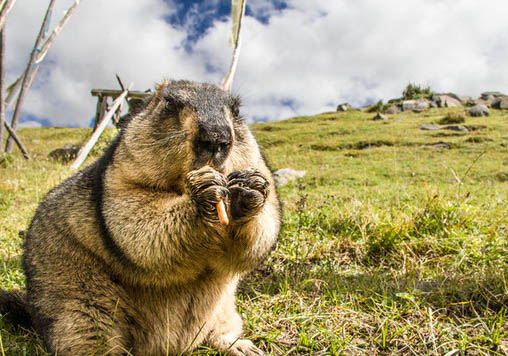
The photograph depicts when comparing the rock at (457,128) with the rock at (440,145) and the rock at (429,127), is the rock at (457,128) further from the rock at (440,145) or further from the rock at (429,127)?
the rock at (440,145)

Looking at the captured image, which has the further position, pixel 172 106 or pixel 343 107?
pixel 343 107

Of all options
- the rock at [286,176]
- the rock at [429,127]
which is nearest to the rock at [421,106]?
the rock at [429,127]

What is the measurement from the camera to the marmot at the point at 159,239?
2213mm

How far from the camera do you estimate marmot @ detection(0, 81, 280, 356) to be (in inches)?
87.1

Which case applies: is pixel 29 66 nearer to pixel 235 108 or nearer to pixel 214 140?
pixel 235 108

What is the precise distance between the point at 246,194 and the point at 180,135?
2.04 feet

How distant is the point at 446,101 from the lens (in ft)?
126

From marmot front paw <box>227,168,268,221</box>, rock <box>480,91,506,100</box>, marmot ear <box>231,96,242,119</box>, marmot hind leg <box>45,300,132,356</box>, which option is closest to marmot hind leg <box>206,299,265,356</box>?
marmot hind leg <box>45,300,132,356</box>

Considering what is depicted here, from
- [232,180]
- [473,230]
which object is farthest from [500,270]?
[232,180]

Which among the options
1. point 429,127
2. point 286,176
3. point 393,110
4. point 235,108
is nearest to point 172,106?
point 235,108

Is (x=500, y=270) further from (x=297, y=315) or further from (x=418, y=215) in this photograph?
(x=297, y=315)

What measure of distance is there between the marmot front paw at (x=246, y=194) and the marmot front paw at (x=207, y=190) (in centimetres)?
7

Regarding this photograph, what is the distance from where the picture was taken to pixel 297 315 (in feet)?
10.0

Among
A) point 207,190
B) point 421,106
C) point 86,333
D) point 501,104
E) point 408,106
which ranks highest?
point 408,106
